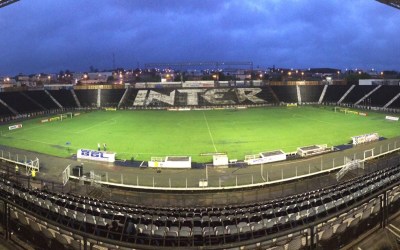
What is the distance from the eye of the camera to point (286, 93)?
348 feet

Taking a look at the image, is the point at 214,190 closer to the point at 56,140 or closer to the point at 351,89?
the point at 56,140

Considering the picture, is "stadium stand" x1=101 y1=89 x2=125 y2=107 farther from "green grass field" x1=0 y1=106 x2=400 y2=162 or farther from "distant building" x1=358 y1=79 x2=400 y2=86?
"distant building" x1=358 y1=79 x2=400 y2=86

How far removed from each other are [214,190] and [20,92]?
81993mm

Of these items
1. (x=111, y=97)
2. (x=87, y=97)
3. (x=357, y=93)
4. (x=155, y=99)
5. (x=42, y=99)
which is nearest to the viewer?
(x=42, y=99)

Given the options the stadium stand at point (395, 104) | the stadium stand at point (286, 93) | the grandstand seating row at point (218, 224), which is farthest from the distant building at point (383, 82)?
the grandstand seating row at point (218, 224)

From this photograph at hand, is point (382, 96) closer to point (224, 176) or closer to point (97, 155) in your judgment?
point (224, 176)

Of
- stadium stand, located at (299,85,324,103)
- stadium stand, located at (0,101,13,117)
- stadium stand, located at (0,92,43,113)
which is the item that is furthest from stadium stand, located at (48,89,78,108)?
stadium stand, located at (299,85,324,103)

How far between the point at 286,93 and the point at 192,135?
217 feet

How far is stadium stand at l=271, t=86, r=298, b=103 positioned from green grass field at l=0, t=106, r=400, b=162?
39.9m

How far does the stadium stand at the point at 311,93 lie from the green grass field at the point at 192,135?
40205 mm

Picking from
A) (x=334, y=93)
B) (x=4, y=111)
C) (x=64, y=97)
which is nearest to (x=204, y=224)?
(x=4, y=111)

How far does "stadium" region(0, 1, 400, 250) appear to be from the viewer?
9.14m

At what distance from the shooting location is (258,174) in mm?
27938

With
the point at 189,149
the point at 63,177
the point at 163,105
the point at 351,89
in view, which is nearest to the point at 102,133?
the point at 189,149
